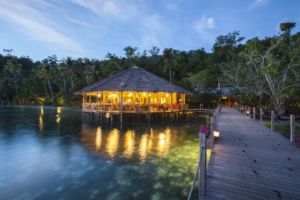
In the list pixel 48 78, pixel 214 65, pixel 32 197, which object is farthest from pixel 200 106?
pixel 48 78

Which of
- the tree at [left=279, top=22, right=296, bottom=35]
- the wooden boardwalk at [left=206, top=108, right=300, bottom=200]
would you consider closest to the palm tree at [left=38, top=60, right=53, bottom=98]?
the tree at [left=279, top=22, right=296, bottom=35]

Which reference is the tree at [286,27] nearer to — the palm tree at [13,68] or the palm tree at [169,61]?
the palm tree at [169,61]

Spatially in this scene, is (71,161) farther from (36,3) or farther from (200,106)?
(200,106)

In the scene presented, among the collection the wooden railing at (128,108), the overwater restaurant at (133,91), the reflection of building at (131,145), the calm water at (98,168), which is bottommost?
the calm water at (98,168)

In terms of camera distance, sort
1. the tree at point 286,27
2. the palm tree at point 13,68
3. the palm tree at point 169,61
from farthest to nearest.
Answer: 1. the palm tree at point 13,68
2. the palm tree at point 169,61
3. the tree at point 286,27

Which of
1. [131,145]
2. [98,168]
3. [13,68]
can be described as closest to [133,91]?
[131,145]

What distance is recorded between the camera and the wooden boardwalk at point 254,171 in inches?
186

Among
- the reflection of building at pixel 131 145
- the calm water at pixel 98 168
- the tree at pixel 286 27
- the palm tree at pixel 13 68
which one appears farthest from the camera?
the palm tree at pixel 13 68

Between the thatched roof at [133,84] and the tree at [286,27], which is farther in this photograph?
the thatched roof at [133,84]

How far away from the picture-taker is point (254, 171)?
6074 millimetres

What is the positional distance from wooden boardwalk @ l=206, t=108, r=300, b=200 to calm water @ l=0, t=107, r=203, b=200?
1.81 meters

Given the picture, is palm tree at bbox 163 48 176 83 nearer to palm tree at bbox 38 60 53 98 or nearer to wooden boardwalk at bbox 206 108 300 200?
palm tree at bbox 38 60 53 98

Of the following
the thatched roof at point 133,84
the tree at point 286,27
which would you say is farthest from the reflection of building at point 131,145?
the tree at point 286,27

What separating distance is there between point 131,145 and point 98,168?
469cm
